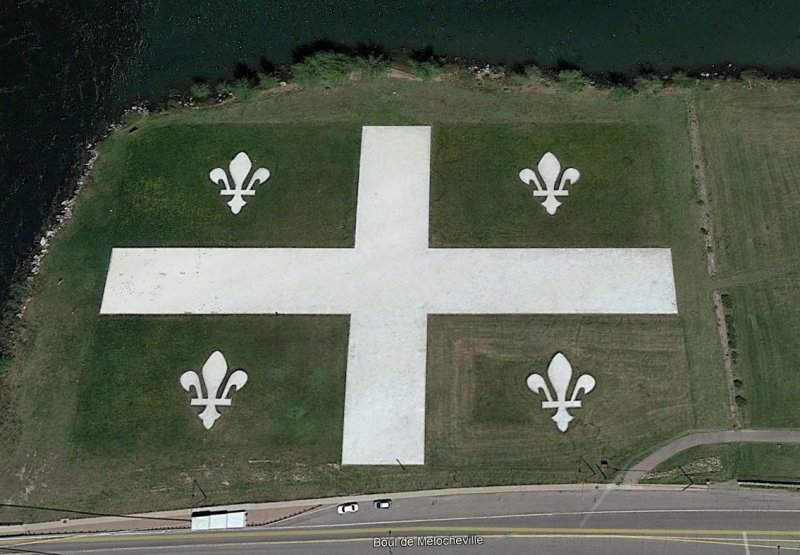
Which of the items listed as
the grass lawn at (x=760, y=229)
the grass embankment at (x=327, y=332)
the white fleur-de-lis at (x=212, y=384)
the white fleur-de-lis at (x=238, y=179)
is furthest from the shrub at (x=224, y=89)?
the grass lawn at (x=760, y=229)

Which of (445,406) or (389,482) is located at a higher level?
(445,406)

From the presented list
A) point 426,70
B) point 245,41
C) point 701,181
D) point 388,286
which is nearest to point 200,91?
point 245,41

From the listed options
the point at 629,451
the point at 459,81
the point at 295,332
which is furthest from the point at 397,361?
the point at 459,81

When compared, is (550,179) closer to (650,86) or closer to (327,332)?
(650,86)

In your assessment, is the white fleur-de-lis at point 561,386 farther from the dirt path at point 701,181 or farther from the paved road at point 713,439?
the dirt path at point 701,181

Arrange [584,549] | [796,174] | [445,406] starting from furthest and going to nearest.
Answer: [796,174], [445,406], [584,549]

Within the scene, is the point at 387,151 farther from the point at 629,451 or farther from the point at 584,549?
the point at 584,549

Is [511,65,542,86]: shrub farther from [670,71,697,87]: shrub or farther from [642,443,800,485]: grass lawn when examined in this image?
[642,443,800,485]: grass lawn

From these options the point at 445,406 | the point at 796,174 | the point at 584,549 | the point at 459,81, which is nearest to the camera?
the point at 584,549
